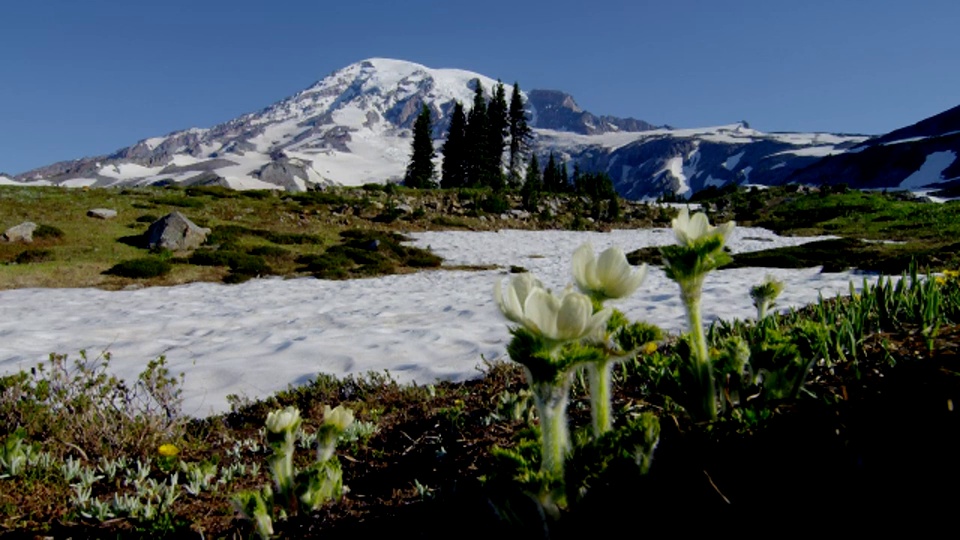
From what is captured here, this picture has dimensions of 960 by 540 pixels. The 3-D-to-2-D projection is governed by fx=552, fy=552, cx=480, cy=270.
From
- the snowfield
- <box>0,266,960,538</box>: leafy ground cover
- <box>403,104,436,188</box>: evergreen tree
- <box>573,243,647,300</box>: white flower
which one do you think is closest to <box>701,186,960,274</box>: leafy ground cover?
the snowfield

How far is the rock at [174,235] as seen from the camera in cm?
1806

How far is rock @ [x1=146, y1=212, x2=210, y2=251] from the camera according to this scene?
59.3ft

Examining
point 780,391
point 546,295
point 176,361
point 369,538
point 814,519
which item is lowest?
point 176,361

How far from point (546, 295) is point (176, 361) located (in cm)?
614

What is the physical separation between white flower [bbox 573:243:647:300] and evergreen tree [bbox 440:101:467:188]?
2209 inches

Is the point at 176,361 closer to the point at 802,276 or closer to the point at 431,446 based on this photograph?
the point at 431,446

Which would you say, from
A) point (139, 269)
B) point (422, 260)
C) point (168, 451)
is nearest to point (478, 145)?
point (422, 260)

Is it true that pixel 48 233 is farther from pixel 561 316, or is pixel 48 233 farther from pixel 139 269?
pixel 561 316

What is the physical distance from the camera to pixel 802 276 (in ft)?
34.0

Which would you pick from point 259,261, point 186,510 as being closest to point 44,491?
point 186,510

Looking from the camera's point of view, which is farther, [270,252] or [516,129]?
[516,129]

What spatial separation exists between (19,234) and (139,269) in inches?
231

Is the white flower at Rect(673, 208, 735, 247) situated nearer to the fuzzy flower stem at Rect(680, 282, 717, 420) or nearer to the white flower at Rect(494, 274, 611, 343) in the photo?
the fuzzy flower stem at Rect(680, 282, 717, 420)

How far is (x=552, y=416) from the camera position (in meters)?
1.50
